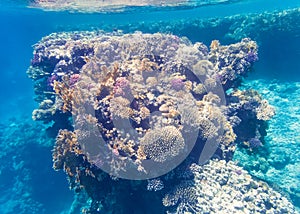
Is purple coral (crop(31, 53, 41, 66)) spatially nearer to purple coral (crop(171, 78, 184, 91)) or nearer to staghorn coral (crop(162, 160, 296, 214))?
purple coral (crop(171, 78, 184, 91))

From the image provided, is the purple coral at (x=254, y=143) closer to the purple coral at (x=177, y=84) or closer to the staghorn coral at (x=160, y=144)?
the purple coral at (x=177, y=84)

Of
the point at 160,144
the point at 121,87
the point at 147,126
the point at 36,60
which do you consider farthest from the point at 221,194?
the point at 36,60

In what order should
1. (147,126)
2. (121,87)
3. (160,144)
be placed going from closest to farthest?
(160,144), (147,126), (121,87)

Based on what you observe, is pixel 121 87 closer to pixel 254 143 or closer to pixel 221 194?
pixel 221 194

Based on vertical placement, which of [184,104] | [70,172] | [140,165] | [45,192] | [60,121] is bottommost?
[45,192]

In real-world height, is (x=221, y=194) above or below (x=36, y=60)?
below

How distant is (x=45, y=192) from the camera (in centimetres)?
1733

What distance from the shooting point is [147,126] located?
6.78m

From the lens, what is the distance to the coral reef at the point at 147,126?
6.29m

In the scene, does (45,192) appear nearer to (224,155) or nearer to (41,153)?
(41,153)

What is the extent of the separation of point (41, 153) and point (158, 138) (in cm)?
1460

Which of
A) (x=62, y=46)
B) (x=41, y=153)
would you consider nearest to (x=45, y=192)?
(x=41, y=153)

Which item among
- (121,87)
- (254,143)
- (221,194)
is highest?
(121,87)

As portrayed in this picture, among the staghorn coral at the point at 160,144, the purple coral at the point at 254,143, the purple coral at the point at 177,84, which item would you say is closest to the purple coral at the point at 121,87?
the staghorn coral at the point at 160,144
